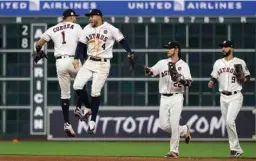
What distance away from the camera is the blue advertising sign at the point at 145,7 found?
22125 mm

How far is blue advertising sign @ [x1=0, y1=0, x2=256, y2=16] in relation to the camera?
72.6 ft

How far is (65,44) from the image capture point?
1606 centimetres

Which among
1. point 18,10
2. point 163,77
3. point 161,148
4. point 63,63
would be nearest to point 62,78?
point 63,63

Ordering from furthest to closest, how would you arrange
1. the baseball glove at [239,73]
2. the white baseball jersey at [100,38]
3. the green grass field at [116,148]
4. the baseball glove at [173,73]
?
the green grass field at [116,148]
the baseball glove at [239,73]
the baseball glove at [173,73]
the white baseball jersey at [100,38]

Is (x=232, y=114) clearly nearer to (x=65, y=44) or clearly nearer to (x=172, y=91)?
(x=172, y=91)

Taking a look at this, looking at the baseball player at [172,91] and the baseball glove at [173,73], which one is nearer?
the baseball glove at [173,73]

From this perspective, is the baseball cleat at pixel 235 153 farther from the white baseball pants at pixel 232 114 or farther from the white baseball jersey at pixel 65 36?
the white baseball jersey at pixel 65 36

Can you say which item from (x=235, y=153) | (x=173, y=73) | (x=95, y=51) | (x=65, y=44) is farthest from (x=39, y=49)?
(x=235, y=153)

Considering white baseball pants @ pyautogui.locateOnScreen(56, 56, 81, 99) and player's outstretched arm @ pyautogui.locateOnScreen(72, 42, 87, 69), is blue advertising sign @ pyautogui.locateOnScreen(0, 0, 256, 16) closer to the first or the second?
white baseball pants @ pyautogui.locateOnScreen(56, 56, 81, 99)

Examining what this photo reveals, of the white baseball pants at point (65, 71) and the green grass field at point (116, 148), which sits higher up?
the white baseball pants at point (65, 71)

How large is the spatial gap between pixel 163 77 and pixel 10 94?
676cm

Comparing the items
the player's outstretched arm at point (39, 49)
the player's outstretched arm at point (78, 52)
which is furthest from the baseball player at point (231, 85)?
the player's outstretched arm at point (39, 49)

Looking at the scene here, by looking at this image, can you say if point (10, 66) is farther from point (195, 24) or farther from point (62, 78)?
point (62, 78)

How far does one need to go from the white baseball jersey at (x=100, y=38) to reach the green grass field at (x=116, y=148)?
3.37m
